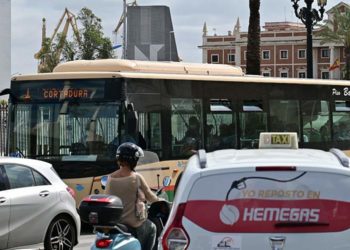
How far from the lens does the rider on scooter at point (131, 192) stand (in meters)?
6.86

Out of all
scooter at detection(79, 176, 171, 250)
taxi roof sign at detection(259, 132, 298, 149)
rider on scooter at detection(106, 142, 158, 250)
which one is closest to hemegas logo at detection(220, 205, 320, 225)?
scooter at detection(79, 176, 171, 250)

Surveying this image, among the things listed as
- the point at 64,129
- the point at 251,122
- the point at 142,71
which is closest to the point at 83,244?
the point at 64,129

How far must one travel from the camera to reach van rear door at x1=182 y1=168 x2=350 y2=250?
495 cm

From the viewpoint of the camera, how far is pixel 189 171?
5270 mm

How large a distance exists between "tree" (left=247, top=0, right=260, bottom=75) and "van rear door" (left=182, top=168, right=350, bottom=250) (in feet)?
91.3

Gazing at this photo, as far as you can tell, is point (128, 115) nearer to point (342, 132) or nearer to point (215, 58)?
point (342, 132)

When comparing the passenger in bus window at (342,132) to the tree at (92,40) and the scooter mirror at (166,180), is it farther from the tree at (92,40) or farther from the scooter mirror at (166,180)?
the tree at (92,40)

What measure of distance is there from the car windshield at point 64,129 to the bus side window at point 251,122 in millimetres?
3594

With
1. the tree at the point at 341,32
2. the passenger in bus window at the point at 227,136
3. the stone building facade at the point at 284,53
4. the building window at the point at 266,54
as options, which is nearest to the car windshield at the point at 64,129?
the passenger in bus window at the point at 227,136

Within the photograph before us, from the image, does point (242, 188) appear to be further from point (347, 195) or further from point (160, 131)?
point (160, 131)

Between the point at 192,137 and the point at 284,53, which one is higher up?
the point at 284,53

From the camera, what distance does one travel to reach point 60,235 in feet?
35.5

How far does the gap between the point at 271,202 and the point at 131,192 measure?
2244 mm

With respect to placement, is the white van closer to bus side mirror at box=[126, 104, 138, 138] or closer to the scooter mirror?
bus side mirror at box=[126, 104, 138, 138]
